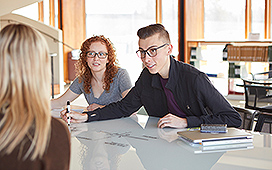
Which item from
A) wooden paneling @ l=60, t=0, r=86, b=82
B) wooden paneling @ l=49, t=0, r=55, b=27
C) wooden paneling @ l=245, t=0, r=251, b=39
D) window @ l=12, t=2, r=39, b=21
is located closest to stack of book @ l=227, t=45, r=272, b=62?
wooden paneling @ l=245, t=0, r=251, b=39

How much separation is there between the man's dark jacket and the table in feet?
0.77

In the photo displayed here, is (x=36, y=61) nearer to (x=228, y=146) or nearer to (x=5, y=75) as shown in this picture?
(x=5, y=75)

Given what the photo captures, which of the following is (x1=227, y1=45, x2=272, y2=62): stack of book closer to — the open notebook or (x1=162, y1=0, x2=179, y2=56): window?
(x1=162, y1=0, x2=179, y2=56): window

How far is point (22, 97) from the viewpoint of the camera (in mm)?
1007

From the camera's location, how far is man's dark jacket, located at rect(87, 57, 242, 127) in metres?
2.40

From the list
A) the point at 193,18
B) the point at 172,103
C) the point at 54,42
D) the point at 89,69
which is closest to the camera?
the point at 172,103

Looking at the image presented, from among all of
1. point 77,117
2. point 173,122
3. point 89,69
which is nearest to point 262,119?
point 173,122

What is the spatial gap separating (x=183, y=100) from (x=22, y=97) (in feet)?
5.77

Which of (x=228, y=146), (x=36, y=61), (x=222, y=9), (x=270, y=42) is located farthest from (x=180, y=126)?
(x=222, y=9)

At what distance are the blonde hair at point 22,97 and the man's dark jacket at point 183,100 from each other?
1501mm

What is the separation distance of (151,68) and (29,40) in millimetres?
1657

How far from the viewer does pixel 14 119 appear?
1002 mm

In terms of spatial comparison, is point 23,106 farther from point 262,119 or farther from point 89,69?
point 89,69

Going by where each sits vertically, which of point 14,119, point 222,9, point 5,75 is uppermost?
point 222,9
